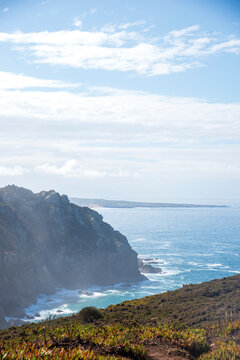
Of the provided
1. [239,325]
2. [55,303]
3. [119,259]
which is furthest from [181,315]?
[119,259]

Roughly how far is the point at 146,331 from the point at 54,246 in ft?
367

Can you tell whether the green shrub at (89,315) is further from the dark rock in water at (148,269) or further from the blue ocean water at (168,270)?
the dark rock in water at (148,269)

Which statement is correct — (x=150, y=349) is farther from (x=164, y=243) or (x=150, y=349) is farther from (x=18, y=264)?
(x=164, y=243)

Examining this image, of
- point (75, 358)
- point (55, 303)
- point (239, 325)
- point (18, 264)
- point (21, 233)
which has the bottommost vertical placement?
point (55, 303)

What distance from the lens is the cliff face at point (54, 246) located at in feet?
336

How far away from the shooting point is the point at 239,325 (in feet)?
68.6

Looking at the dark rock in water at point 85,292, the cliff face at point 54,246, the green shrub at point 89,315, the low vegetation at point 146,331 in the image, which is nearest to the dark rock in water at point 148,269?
the cliff face at point 54,246

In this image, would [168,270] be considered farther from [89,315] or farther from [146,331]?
[146,331]

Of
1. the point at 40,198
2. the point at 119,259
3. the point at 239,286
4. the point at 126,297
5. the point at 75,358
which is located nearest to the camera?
the point at 75,358

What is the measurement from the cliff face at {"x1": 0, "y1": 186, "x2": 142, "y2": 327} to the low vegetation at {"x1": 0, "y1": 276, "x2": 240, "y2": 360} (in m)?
70.6

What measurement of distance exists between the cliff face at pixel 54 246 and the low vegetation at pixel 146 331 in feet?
232

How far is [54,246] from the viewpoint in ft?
418

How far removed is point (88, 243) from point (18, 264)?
39899mm

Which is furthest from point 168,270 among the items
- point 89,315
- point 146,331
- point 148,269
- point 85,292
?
point 146,331
